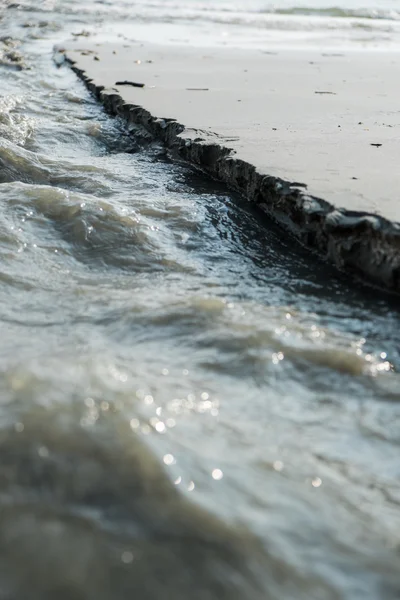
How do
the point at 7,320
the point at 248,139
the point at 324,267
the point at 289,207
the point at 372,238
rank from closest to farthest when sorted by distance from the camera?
the point at 7,320 → the point at 372,238 → the point at 324,267 → the point at 289,207 → the point at 248,139

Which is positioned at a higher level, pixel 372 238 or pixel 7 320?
pixel 372 238

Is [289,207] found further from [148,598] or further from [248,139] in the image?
[148,598]

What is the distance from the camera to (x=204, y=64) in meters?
6.32

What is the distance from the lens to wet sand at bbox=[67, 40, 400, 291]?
2377mm

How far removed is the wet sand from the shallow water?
0.15 m

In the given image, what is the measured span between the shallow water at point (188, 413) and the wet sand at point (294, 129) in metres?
0.15

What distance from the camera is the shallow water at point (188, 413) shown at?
1238 millimetres

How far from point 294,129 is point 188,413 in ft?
7.74

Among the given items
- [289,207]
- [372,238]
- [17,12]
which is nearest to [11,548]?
[372,238]

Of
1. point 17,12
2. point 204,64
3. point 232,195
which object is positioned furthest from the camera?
point 17,12

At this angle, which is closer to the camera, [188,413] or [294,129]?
[188,413]

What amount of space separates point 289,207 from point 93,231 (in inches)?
28.7

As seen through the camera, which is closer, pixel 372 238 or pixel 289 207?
pixel 372 238

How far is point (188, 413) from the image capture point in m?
1.59
